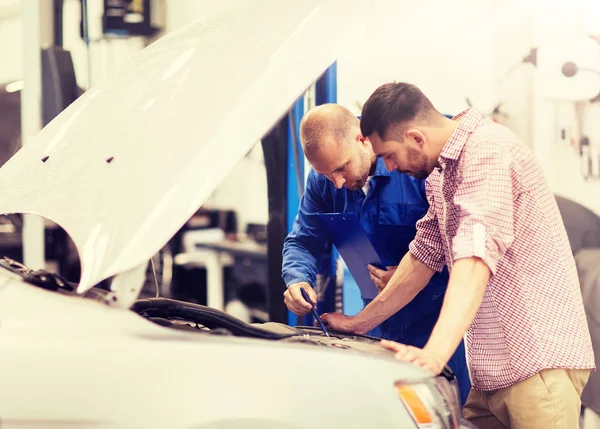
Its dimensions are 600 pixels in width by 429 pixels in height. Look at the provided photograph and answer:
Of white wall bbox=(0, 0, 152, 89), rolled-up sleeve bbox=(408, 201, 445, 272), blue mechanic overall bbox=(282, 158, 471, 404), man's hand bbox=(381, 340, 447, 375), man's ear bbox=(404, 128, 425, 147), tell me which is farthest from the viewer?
white wall bbox=(0, 0, 152, 89)

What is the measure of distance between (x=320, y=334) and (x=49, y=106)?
2490 millimetres

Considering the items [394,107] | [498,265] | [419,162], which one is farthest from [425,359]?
[394,107]

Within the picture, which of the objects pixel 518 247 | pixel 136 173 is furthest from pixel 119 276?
pixel 518 247

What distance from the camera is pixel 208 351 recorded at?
4.19 feet

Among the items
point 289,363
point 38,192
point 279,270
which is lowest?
point 279,270

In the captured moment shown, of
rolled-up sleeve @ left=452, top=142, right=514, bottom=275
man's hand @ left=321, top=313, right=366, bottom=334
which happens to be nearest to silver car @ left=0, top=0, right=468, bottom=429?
rolled-up sleeve @ left=452, top=142, right=514, bottom=275

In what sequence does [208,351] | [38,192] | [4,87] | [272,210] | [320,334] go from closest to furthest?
[208,351]
[38,192]
[320,334]
[272,210]
[4,87]

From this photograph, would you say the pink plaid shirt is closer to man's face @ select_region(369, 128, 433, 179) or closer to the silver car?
man's face @ select_region(369, 128, 433, 179)

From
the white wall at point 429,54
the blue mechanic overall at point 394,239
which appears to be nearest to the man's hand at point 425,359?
the blue mechanic overall at point 394,239

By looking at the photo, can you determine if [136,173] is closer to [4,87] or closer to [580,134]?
[580,134]

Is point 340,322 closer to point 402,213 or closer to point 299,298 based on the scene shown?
point 299,298

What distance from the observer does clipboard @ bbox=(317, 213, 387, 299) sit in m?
2.18

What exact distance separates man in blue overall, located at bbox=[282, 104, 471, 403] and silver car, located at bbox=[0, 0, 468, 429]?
75 centimetres

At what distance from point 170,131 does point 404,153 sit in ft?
2.09
